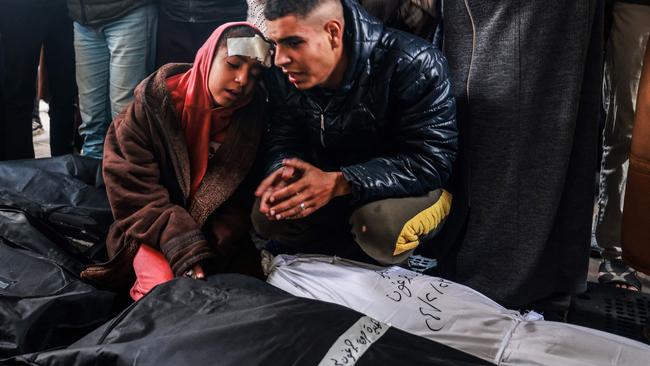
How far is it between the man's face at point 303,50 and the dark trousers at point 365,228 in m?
0.26

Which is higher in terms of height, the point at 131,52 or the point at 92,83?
the point at 131,52

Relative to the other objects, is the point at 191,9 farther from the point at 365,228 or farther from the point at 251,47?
the point at 365,228

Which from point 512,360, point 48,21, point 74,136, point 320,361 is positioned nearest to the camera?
→ point 320,361

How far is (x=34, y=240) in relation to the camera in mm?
1357

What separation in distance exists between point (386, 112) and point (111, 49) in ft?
2.59

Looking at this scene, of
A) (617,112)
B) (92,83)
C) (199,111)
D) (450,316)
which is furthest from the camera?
(92,83)

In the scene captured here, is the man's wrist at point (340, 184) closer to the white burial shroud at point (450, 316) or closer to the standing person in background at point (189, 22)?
the white burial shroud at point (450, 316)

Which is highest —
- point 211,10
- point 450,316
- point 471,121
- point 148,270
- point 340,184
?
point 211,10

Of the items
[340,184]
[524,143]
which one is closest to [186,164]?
[340,184]

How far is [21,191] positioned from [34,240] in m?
0.21

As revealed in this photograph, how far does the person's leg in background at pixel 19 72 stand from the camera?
1.73 meters

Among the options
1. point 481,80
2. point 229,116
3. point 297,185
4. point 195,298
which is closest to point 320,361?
point 195,298

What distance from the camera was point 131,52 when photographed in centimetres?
154

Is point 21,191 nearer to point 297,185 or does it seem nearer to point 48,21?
point 48,21
